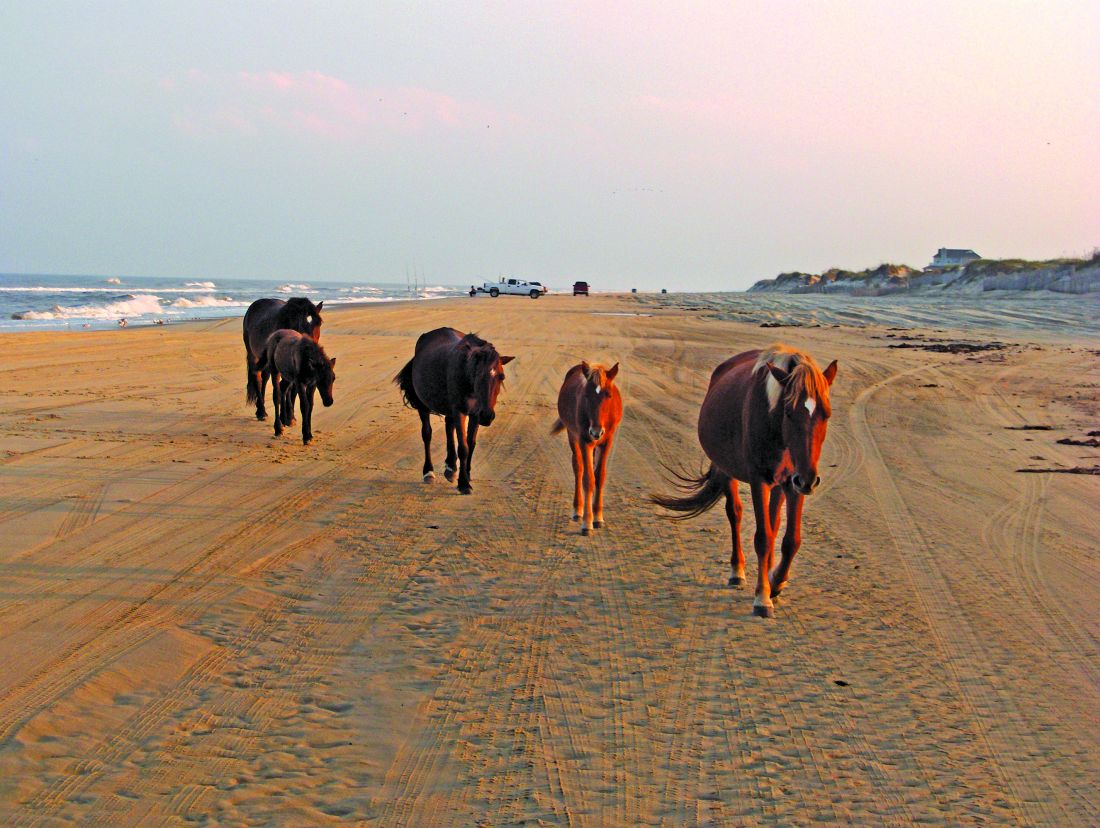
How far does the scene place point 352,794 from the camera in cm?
402

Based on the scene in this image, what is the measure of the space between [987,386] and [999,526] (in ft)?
37.0

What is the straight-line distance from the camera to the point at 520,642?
19.1 feet

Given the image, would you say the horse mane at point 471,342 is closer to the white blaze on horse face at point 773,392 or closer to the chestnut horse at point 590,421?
the chestnut horse at point 590,421

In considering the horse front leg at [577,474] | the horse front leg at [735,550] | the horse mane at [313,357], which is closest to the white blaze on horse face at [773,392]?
the horse front leg at [735,550]

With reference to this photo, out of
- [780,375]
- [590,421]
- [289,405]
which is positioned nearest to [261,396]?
[289,405]

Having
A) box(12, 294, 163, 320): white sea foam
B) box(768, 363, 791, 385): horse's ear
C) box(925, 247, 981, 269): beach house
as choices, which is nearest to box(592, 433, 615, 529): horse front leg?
box(768, 363, 791, 385): horse's ear

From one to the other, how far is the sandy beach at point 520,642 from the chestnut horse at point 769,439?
0.43 meters

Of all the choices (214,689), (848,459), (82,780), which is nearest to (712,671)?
(214,689)

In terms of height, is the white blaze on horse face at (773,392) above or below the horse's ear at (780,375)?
below

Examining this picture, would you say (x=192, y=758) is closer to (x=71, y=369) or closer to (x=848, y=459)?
(x=848, y=459)

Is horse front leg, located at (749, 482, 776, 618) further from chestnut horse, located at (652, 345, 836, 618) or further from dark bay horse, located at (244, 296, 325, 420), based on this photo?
dark bay horse, located at (244, 296, 325, 420)

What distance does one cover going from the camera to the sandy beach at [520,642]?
410cm

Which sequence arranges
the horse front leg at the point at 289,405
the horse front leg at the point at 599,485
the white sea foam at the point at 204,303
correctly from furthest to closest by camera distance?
the white sea foam at the point at 204,303 → the horse front leg at the point at 289,405 → the horse front leg at the point at 599,485

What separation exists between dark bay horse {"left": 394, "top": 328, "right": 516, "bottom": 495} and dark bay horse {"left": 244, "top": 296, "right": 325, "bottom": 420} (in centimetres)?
405
